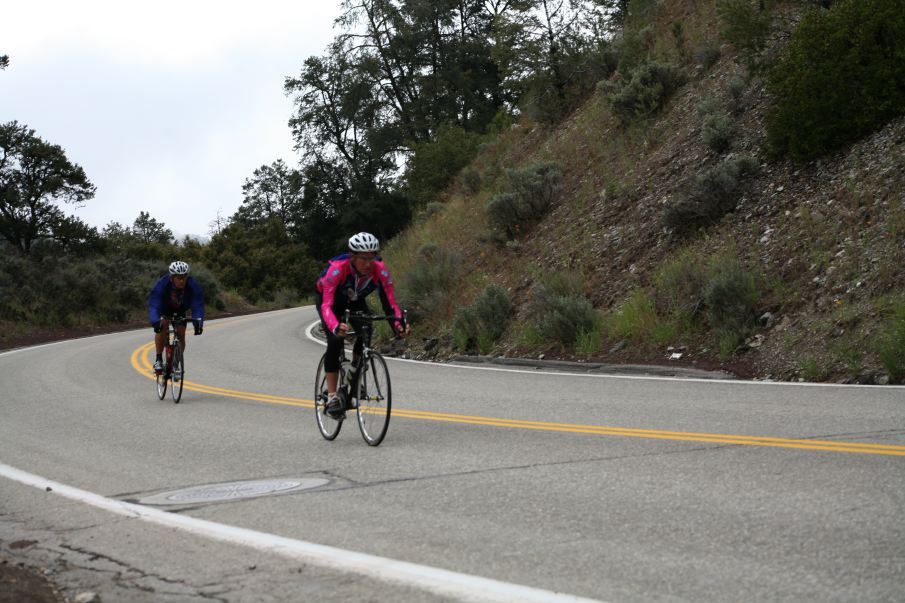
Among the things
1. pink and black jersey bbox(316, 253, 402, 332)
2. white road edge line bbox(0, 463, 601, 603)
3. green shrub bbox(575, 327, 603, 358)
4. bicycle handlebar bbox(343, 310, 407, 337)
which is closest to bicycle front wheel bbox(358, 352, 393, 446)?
bicycle handlebar bbox(343, 310, 407, 337)

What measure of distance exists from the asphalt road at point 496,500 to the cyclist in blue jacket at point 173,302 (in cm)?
217

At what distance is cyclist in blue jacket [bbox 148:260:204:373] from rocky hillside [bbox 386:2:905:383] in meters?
6.08

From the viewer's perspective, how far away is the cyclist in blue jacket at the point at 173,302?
14.1 metres

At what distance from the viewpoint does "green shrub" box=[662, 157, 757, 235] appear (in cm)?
1772

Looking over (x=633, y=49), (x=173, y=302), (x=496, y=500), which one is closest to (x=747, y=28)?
(x=633, y=49)

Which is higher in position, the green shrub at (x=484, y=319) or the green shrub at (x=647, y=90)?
the green shrub at (x=647, y=90)

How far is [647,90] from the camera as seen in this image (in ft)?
80.2

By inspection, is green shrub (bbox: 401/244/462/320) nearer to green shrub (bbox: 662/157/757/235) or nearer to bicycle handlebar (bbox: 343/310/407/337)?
green shrub (bbox: 662/157/757/235)

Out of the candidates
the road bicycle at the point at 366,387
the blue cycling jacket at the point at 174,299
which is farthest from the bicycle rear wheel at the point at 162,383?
the road bicycle at the point at 366,387

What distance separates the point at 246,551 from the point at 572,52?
91.2 ft

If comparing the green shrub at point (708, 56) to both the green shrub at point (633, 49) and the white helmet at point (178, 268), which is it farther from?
the white helmet at point (178, 268)

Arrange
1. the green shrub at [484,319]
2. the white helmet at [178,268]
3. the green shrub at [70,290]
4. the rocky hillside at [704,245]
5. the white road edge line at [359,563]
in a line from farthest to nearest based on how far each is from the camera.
→ the green shrub at [70,290]
the green shrub at [484,319]
the white helmet at [178,268]
the rocky hillside at [704,245]
the white road edge line at [359,563]

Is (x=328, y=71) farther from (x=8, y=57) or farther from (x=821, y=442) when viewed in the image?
(x=821, y=442)

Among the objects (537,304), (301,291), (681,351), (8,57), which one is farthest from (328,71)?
(681,351)
